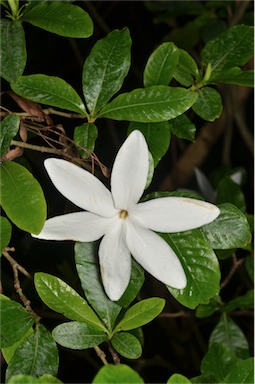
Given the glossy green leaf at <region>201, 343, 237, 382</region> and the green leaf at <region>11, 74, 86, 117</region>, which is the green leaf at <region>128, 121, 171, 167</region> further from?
the glossy green leaf at <region>201, 343, 237, 382</region>

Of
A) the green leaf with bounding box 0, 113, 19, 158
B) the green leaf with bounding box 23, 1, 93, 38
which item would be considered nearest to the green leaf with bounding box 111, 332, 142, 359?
the green leaf with bounding box 0, 113, 19, 158

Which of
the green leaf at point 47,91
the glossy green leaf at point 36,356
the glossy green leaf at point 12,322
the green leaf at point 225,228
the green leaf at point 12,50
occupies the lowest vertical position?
the glossy green leaf at point 36,356

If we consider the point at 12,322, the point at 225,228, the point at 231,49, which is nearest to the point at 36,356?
the point at 12,322

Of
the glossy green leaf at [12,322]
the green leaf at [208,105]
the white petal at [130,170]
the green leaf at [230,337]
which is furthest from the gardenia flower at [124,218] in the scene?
the green leaf at [230,337]

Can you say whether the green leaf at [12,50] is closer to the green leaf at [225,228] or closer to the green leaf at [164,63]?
the green leaf at [164,63]

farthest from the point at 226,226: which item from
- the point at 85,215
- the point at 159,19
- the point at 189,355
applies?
the point at 189,355

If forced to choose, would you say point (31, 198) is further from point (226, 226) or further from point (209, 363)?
point (209, 363)
